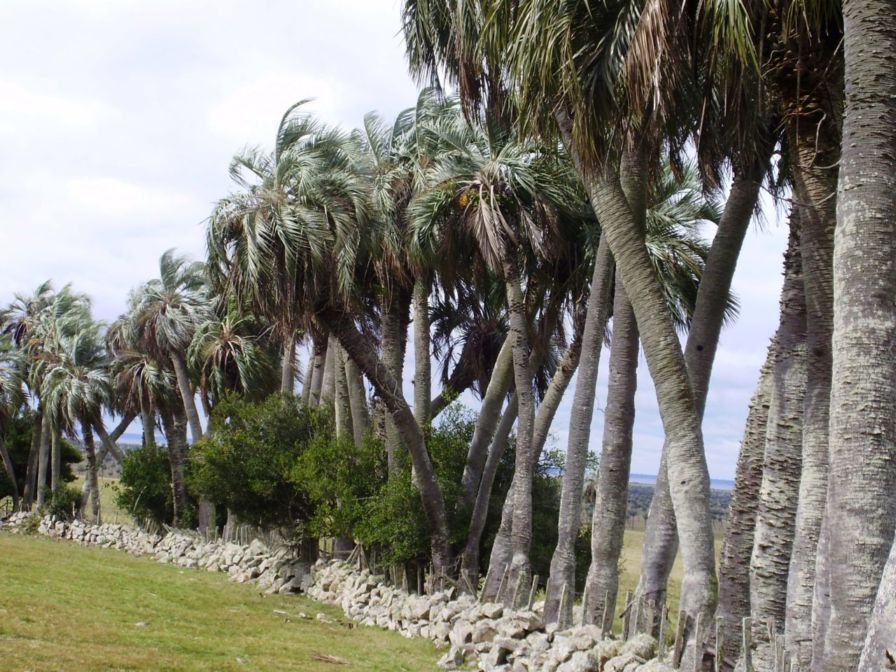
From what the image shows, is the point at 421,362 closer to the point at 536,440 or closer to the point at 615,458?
the point at 536,440

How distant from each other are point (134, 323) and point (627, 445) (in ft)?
89.1

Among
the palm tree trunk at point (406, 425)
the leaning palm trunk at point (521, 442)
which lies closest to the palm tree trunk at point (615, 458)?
the leaning palm trunk at point (521, 442)

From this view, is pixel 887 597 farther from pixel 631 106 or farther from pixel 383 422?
pixel 383 422

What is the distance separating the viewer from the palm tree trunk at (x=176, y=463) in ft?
125

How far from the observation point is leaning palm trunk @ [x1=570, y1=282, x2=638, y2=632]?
1347cm

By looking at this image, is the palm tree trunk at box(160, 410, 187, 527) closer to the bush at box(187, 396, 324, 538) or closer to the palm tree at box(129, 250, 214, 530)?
the palm tree at box(129, 250, 214, 530)

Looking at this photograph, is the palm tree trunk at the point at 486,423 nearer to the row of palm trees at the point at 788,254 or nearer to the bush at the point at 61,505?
the row of palm trees at the point at 788,254

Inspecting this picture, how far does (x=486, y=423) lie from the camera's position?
21.3 meters

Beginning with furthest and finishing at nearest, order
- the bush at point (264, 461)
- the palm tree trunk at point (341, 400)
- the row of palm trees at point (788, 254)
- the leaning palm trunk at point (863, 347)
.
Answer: the palm tree trunk at point (341, 400) → the bush at point (264, 461) → the row of palm trees at point (788, 254) → the leaning palm trunk at point (863, 347)

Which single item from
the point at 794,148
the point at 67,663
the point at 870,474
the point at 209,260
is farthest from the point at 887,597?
the point at 209,260

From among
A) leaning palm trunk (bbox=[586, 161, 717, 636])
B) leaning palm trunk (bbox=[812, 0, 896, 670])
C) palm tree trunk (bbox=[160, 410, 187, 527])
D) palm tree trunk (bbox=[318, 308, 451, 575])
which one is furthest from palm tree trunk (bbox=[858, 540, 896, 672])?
palm tree trunk (bbox=[160, 410, 187, 527])

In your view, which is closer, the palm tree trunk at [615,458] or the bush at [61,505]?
the palm tree trunk at [615,458]

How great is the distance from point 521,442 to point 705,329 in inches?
284

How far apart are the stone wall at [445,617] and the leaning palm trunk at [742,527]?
0.92 m
